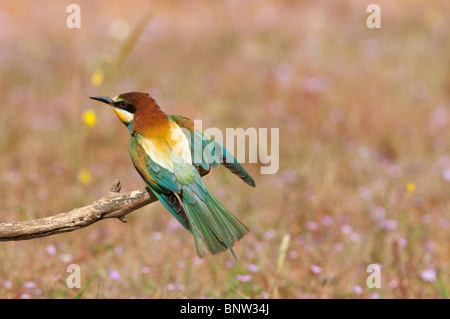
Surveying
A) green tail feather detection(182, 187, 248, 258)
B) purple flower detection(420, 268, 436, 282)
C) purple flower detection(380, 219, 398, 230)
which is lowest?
purple flower detection(420, 268, 436, 282)

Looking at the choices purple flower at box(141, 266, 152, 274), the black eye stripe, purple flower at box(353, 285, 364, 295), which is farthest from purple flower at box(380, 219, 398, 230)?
the black eye stripe

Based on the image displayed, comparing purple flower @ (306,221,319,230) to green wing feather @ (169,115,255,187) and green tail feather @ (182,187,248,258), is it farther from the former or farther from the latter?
green tail feather @ (182,187,248,258)

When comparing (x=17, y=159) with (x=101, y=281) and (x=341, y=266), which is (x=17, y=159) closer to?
(x=101, y=281)

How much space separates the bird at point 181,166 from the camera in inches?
83.0

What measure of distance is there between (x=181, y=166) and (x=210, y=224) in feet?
0.83

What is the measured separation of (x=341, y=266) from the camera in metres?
3.28

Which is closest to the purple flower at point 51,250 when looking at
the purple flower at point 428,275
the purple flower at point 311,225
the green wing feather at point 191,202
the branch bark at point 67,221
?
the branch bark at point 67,221

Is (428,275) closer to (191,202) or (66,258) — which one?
(191,202)

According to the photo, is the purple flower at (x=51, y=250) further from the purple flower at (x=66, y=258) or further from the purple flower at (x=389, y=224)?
the purple flower at (x=389, y=224)

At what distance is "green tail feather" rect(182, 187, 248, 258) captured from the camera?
80.5 inches

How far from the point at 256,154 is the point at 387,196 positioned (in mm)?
1356

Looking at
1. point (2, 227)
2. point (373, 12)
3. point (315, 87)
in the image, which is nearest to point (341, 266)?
point (2, 227)

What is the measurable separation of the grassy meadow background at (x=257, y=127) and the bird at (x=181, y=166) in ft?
2.14

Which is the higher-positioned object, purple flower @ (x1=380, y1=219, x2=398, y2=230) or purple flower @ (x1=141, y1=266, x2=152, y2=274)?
purple flower @ (x1=380, y1=219, x2=398, y2=230)
